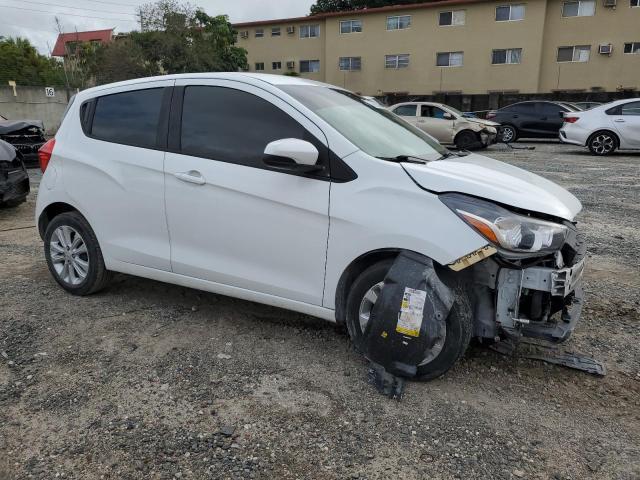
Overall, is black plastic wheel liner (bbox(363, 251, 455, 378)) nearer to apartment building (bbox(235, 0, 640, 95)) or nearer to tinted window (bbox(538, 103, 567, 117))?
tinted window (bbox(538, 103, 567, 117))

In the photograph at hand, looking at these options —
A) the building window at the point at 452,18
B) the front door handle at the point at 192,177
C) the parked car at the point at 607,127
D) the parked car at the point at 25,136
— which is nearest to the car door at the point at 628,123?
the parked car at the point at 607,127

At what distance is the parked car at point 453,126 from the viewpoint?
1591 centimetres

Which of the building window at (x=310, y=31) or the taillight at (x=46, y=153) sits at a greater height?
the building window at (x=310, y=31)

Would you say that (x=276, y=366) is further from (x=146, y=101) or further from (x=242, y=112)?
(x=146, y=101)

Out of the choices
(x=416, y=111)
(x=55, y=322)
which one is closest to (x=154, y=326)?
(x=55, y=322)

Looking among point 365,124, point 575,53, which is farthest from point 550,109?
point 575,53

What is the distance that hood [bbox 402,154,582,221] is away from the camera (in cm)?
276

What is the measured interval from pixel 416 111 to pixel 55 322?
47.8 ft

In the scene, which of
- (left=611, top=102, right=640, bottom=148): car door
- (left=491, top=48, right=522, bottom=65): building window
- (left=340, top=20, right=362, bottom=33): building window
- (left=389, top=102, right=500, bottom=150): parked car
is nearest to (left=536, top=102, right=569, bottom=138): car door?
(left=389, top=102, right=500, bottom=150): parked car

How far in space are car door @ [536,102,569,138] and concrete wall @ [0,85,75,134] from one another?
18461 millimetres

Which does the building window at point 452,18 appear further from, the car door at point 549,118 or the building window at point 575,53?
the car door at point 549,118

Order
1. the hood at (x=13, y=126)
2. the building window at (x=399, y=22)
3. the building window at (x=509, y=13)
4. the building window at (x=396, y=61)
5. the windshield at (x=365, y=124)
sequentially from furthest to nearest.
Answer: the building window at (x=396, y=61), the building window at (x=399, y=22), the building window at (x=509, y=13), the hood at (x=13, y=126), the windshield at (x=365, y=124)

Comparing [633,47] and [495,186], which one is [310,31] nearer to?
[633,47]

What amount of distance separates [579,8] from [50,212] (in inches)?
1409
